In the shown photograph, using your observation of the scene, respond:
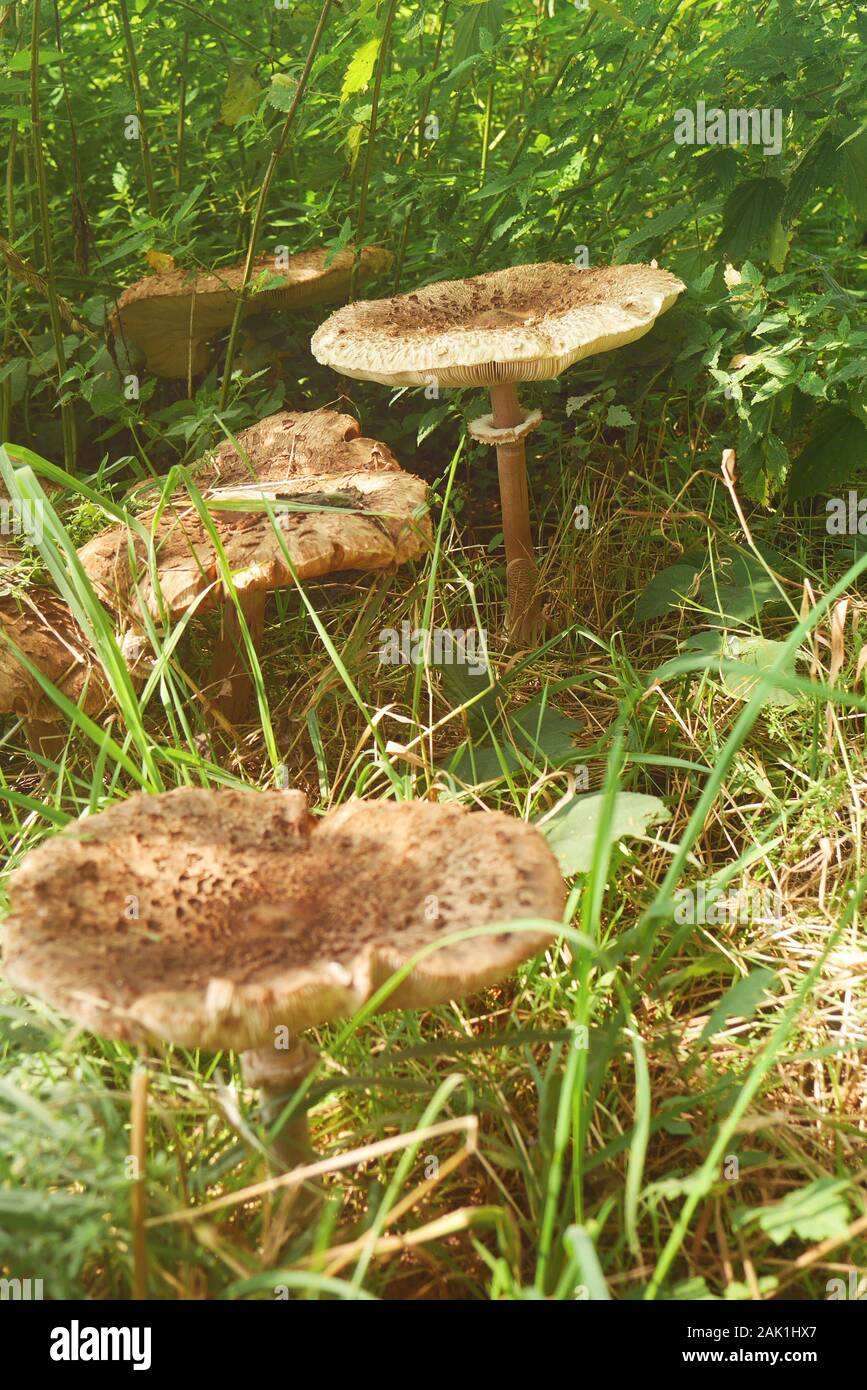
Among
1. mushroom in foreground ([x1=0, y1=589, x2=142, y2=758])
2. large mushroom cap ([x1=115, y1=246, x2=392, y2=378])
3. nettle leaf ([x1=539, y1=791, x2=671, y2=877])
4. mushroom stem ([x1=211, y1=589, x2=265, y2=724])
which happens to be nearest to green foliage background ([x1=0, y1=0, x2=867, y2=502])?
large mushroom cap ([x1=115, y1=246, x2=392, y2=378])

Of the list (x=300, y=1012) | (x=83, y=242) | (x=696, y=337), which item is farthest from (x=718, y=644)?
(x=83, y=242)

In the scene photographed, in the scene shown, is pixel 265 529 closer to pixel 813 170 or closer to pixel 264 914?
pixel 264 914

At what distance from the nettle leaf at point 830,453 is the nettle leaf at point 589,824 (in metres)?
1.63

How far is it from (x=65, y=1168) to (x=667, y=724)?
6.95 feet

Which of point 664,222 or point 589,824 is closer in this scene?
point 589,824

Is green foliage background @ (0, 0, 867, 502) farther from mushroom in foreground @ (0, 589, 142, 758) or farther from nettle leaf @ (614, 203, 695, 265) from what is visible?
mushroom in foreground @ (0, 589, 142, 758)

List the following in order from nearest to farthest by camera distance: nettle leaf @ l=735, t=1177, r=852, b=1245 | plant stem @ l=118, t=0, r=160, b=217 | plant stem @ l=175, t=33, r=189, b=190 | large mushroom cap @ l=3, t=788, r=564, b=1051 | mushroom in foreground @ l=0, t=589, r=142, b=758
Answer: large mushroom cap @ l=3, t=788, r=564, b=1051
nettle leaf @ l=735, t=1177, r=852, b=1245
mushroom in foreground @ l=0, t=589, r=142, b=758
plant stem @ l=118, t=0, r=160, b=217
plant stem @ l=175, t=33, r=189, b=190

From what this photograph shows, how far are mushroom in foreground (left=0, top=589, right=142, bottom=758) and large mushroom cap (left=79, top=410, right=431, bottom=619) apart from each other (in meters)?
0.18

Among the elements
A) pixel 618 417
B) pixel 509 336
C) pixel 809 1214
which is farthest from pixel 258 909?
pixel 618 417

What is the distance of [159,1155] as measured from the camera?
207 cm

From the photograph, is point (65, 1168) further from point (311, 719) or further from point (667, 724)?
point (667, 724)

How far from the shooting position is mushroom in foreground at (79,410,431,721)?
9.41ft

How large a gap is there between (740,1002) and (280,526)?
5.62 ft

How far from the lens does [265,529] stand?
9.85ft
